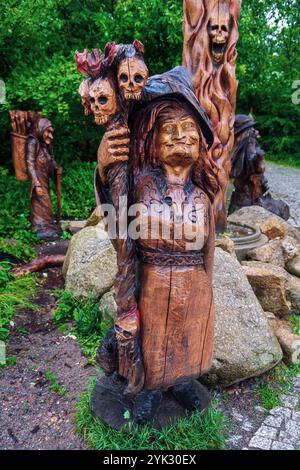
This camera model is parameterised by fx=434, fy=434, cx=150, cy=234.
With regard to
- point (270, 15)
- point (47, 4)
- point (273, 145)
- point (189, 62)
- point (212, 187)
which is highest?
point (270, 15)

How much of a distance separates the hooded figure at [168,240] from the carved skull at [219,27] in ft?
9.03

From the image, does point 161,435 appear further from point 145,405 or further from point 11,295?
point 11,295

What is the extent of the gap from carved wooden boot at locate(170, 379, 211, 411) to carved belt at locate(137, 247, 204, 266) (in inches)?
31.0

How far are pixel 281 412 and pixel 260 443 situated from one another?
0.42 metres

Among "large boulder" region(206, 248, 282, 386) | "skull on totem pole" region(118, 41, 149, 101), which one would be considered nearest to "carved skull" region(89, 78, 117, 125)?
"skull on totem pole" region(118, 41, 149, 101)

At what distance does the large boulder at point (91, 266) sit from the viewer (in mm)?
4266

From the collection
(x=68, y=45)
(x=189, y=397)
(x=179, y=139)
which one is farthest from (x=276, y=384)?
(x=68, y=45)

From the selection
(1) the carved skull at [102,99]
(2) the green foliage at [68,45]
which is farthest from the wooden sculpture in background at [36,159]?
(1) the carved skull at [102,99]

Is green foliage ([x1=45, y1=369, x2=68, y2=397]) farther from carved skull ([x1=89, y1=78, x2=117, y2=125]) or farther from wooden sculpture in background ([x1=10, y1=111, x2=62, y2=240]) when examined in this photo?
wooden sculpture in background ([x1=10, y1=111, x2=62, y2=240])

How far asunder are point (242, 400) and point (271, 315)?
4.21 ft

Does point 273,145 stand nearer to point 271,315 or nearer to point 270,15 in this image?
point 270,15

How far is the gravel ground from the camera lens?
377 inches

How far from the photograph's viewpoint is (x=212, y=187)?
240 centimetres

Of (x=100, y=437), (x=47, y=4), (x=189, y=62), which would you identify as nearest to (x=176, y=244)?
(x=100, y=437)
